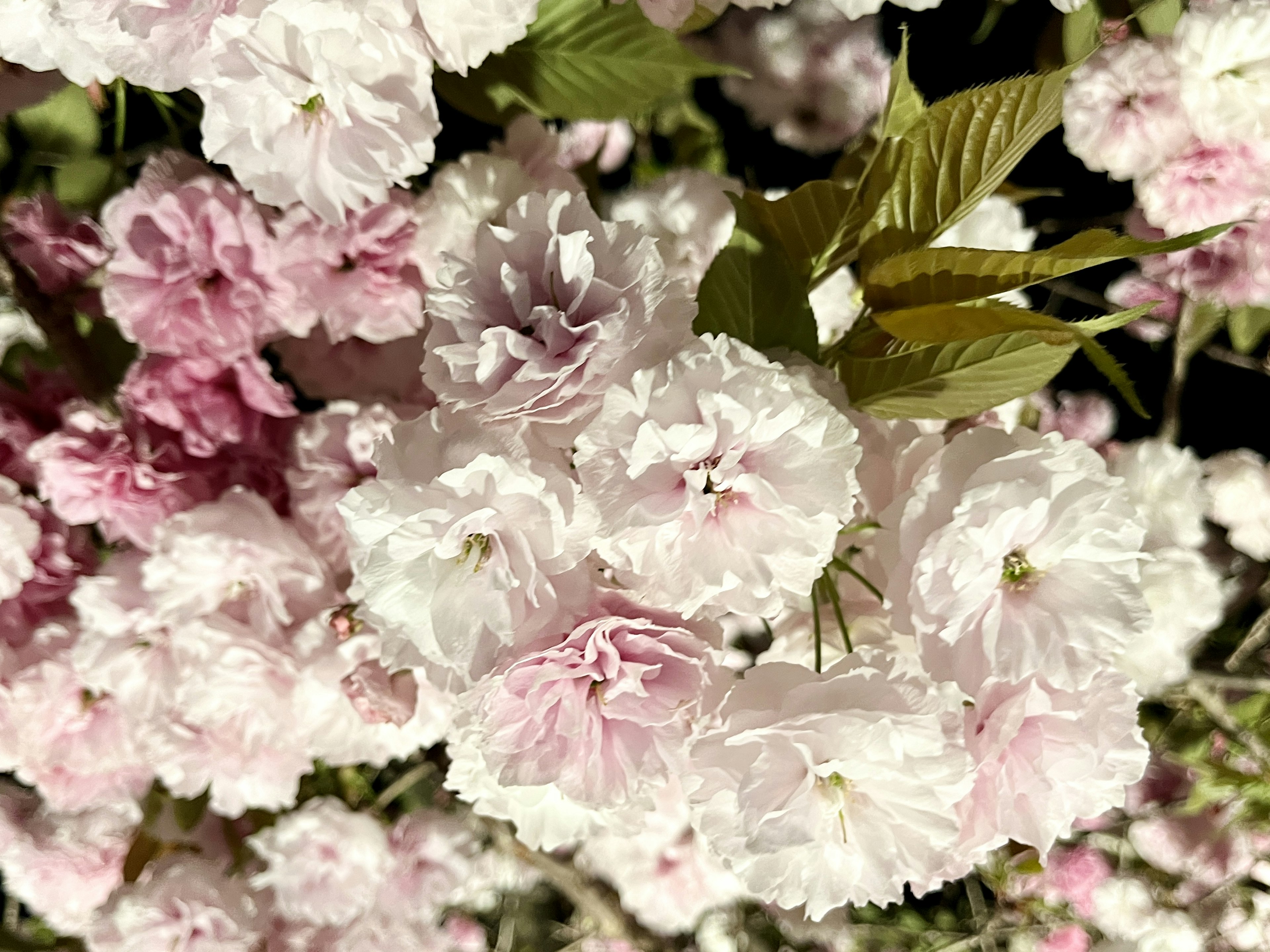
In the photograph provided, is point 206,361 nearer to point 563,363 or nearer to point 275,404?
point 275,404

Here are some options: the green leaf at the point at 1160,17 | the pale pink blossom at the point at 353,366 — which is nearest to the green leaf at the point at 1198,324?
the green leaf at the point at 1160,17

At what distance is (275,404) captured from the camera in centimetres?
56

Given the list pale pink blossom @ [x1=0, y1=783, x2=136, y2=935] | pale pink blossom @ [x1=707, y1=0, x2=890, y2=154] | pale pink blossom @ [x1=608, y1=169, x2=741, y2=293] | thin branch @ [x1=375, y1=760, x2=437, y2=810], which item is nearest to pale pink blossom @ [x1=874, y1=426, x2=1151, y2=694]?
pale pink blossom @ [x1=608, y1=169, x2=741, y2=293]

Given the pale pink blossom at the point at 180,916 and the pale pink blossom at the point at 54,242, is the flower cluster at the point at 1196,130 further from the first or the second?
the pale pink blossom at the point at 180,916

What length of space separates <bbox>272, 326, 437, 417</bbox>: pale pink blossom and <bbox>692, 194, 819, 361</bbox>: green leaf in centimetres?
29

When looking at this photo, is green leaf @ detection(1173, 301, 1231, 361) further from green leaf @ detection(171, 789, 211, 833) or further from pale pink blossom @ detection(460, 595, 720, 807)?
green leaf @ detection(171, 789, 211, 833)

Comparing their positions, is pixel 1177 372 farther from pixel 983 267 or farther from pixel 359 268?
pixel 359 268

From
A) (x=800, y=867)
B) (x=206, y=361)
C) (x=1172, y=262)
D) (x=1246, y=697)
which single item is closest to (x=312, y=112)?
(x=206, y=361)

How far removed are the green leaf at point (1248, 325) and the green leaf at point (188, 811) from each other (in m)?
0.98

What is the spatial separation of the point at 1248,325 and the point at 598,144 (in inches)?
24.5

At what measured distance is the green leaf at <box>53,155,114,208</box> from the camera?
0.61 m

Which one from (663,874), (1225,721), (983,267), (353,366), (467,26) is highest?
(467,26)

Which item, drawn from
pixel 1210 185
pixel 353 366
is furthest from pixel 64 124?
pixel 1210 185

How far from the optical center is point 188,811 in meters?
0.67
